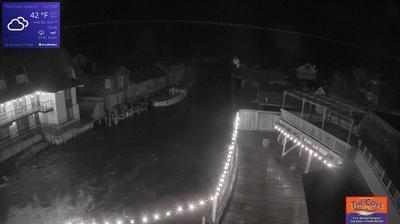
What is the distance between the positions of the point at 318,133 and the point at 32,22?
19.8 metres

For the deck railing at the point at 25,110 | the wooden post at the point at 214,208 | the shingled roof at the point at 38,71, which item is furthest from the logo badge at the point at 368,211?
the shingled roof at the point at 38,71

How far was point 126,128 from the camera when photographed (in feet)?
116

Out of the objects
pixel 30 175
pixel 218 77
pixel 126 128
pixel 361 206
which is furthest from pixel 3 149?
pixel 218 77

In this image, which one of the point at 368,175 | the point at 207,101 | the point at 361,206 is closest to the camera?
the point at 361,206

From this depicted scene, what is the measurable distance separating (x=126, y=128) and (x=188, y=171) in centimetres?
1271

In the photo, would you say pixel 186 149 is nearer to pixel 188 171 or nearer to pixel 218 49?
pixel 188 171

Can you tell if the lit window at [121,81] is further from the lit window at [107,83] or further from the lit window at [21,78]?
the lit window at [21,78]

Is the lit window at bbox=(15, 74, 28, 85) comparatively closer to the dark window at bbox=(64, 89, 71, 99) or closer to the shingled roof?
the shingled roof

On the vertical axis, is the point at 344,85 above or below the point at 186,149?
above

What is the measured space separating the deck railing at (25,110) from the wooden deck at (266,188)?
20.4 metres

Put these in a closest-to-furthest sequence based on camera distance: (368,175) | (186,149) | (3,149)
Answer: (368,175) < (3,149) < (186,149)

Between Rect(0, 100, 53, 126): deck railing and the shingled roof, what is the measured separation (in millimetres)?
1390

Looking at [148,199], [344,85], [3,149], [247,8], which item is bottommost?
[148,199]

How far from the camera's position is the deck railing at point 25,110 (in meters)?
25.8
